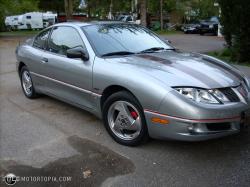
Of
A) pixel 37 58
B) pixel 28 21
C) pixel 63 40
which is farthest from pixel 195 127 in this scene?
pixel 28 21

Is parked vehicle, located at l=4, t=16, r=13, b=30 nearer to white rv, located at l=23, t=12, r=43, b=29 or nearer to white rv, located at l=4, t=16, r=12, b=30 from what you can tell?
white rv, located at l=4, t=16, r=12, b=30

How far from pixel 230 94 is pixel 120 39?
75.1 inches

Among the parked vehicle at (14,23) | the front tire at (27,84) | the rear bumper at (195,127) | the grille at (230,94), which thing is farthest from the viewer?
the parked vehicle at (14,23)

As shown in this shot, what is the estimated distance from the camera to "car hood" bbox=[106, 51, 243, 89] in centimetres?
405

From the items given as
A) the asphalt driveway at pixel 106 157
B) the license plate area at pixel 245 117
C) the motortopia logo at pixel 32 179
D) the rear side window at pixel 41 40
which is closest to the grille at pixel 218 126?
the license plate area at pixel 245 117

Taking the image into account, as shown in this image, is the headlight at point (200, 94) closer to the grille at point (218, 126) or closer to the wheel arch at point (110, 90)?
the grille at point (218, 126)

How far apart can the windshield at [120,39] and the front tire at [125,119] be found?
792mm

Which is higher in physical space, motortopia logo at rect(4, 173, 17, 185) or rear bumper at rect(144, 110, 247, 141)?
rear bumper at rect(144, 110, 247, 141)

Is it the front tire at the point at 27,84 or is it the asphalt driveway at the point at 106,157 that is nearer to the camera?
the asphalt driveway at the point at 106,157

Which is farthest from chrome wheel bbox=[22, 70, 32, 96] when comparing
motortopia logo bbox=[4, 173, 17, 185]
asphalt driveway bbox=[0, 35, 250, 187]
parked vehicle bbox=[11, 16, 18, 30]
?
parked vehicle bbox=[11, 16, 18, 30]

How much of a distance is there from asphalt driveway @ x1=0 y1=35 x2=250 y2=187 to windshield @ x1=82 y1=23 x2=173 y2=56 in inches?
45.9

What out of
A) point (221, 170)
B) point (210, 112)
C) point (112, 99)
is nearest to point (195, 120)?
point (210, 112)

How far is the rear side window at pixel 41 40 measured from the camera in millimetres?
6373

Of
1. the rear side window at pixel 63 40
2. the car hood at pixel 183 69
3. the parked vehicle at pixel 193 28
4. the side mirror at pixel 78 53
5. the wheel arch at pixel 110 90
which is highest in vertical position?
the rear side window at pixel 63 40
